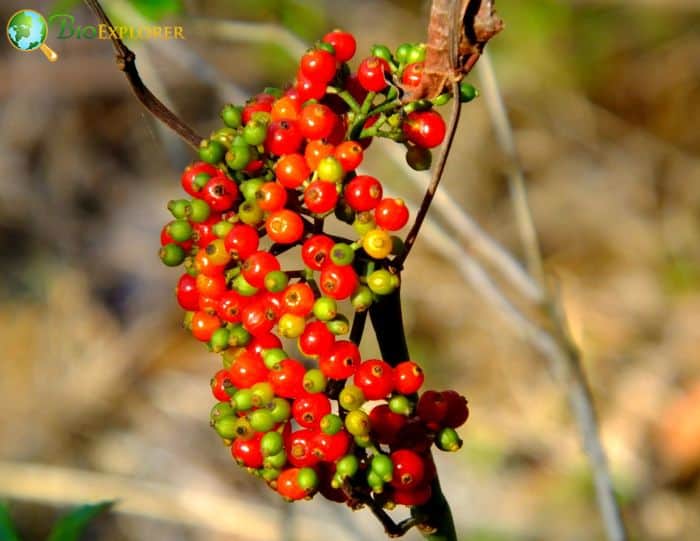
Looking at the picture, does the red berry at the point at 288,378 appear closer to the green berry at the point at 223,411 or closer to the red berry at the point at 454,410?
the green berry at the point at 223,411

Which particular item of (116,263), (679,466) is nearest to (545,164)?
(679,466)

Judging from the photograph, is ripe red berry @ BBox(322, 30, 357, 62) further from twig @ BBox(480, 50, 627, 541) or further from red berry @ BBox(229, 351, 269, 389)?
twig @ BBox(480, 50, 627, 541)

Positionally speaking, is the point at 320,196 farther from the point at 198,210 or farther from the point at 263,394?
the point at 263,394

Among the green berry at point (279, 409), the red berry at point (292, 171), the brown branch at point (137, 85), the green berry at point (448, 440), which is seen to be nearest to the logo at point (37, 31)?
the brown branch at point (137, 85)

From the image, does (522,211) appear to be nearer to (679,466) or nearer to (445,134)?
(445,134)

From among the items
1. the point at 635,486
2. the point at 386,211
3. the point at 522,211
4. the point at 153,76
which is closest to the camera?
the point at 386,211

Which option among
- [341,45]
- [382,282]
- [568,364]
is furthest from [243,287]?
[568,364]
